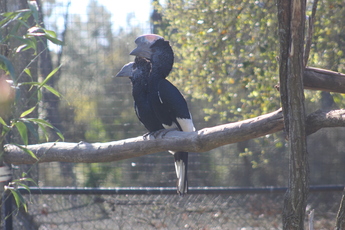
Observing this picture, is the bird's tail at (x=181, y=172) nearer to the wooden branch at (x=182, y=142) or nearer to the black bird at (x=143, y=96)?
the black bird at (x=143, y=96)

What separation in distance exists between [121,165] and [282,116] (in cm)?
193

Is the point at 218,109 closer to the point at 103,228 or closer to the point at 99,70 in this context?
the point at 99,70

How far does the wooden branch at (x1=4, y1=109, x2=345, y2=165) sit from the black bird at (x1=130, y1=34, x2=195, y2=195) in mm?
388

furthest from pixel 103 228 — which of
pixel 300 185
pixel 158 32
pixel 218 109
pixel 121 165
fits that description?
pixel 300 185

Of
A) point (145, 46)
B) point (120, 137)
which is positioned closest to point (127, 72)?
point (145, 46)

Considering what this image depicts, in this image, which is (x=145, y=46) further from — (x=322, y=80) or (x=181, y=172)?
(x=322, y=80)

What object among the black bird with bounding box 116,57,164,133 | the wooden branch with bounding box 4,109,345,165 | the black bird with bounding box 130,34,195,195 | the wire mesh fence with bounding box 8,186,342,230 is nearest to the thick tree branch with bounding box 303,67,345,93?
the wooden branch with bounding box 4,109,345,165

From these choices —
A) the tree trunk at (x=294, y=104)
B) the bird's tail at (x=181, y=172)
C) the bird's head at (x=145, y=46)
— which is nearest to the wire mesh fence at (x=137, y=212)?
the bird's tail at (x=181, y=172)

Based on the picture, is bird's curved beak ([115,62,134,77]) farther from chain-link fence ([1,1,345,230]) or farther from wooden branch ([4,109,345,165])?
chain-link fence ([1,1,345,230])

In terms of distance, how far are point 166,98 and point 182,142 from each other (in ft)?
1.68

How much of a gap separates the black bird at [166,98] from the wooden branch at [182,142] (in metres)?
0.39

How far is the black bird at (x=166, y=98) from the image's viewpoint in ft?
6.27

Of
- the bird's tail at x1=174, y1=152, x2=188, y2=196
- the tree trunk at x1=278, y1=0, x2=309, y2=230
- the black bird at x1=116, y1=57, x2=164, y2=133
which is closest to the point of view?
the tree trunk at x1=278, y1=0, x2=309, y2=230

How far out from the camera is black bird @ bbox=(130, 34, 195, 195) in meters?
1.91
